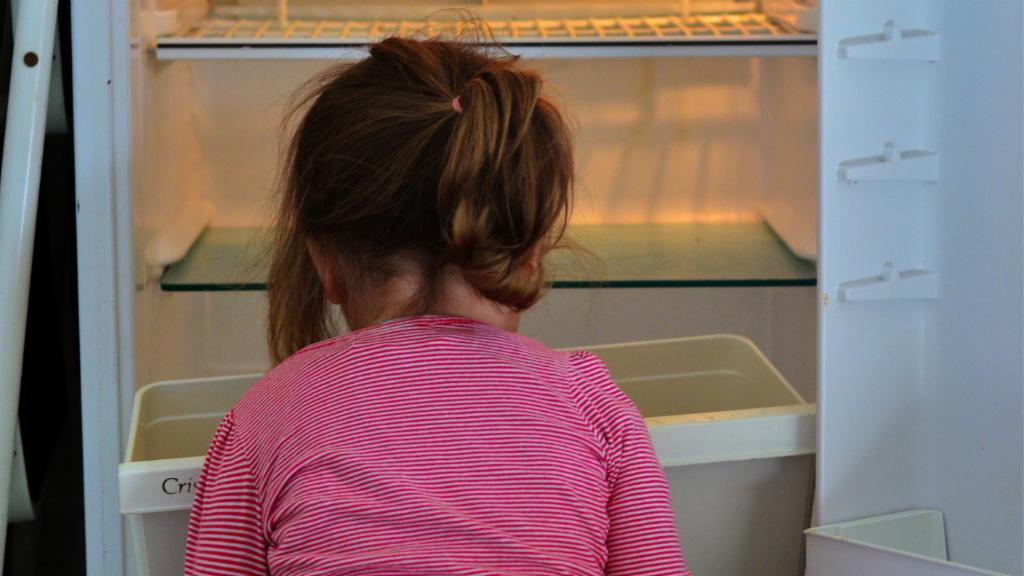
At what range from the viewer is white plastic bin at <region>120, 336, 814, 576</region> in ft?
3.42

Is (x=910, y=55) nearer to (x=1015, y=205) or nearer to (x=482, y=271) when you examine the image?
(x=1015, y=205)

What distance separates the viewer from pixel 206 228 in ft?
5.61

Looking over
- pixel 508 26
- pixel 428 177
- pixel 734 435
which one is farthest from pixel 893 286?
pixel 508 26

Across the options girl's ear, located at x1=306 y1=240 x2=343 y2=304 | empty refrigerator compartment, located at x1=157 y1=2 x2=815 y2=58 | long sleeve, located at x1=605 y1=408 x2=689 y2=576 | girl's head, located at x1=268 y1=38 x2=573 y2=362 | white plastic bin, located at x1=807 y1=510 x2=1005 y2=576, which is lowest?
white plastic bin, located at x1=807 y1=510 x2=1005 y2=576

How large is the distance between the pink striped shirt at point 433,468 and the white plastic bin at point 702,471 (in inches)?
4.1

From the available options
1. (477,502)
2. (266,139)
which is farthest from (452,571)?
(266,139)

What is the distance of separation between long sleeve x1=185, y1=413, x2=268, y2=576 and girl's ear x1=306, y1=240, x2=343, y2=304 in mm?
126

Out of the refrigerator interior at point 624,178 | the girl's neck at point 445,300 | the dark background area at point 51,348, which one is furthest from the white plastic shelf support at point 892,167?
the dark background area at point 51,348

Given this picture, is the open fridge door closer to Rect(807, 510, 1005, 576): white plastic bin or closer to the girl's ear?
Rect(807, 510, 1005, 576): white plastic bin

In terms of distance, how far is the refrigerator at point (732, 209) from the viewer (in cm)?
106

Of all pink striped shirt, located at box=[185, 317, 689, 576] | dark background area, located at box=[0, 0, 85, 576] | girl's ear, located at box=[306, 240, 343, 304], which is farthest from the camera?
dark background area, located at box=[0, 0, 85, 576]

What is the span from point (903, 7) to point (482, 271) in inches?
17.3

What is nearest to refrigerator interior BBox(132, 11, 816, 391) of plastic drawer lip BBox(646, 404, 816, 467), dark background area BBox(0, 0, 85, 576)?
dark background area BBox(0, 0, 85, 576)

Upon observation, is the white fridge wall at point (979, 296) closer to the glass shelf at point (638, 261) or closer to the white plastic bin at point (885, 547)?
the white plastic bin at point (885, 547)
